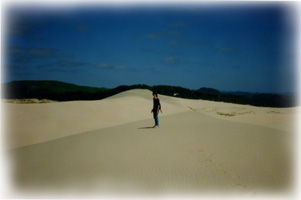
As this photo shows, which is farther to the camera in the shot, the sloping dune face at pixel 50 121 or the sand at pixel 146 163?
the sloping dune face at pixel 50 121

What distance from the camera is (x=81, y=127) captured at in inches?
542

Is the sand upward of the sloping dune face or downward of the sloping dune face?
downward

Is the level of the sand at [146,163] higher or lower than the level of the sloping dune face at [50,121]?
lower

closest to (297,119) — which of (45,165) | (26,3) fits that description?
(45,165)

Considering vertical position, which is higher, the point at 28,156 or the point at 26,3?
the point at 26,3

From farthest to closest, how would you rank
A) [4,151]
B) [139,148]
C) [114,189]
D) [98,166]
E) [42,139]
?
[42,139], [139,148], [4,151], [98,166], [114,189]

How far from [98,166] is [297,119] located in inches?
473

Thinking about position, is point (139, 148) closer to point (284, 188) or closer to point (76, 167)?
point (76, 167)

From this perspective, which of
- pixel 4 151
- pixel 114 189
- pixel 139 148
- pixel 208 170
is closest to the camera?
pixel 114 189

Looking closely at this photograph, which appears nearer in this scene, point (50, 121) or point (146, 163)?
point (146, 163)

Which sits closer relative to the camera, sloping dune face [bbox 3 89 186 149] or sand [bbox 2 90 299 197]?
sand [bbox 2 90 299 197]

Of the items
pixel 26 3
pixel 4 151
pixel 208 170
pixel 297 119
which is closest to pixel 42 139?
pixel 4 151

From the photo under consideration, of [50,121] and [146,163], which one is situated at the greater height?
[50,121]

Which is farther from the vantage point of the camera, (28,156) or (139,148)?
(139,148)
